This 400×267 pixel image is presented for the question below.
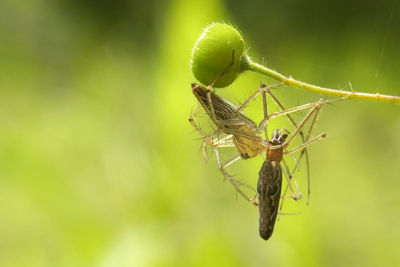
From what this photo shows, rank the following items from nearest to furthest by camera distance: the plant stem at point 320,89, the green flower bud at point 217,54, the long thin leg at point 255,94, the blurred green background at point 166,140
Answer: the plant stem at point 320,89 < the green flower bud at point 217,54 < the long thin leg at point 255,94 < the blurred green background at point 166,140

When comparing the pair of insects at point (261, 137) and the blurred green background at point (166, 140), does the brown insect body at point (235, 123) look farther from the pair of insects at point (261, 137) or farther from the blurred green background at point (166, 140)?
the blurred green background at point (166, 140)

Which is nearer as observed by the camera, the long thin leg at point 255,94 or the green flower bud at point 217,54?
the green flower bud at point 217,54

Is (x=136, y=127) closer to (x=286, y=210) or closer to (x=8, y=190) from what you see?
(x=8, y=190)

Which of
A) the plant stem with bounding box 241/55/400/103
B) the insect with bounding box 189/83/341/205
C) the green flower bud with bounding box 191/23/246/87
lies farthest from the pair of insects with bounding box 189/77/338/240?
the plant stem with bounding box 241/55/400/103

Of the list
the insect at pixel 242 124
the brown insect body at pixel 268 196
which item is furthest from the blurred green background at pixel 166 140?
the brown insect body at pixel 268 196

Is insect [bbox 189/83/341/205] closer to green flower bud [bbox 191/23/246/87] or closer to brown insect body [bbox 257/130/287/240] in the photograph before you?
brown insect body [bbox 257/130/287/240]

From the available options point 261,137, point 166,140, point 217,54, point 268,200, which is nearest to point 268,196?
point 268,200
